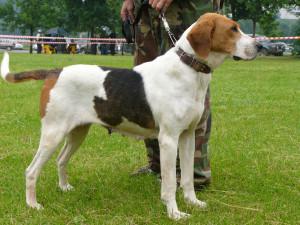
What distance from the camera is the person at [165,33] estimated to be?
4.81m

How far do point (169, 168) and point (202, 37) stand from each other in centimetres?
113

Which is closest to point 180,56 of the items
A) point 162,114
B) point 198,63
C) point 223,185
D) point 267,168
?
point 198,63

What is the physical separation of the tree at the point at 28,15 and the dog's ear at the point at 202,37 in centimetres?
5581

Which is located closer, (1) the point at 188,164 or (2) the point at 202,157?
(1) the point at 188,164

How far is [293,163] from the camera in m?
6.11

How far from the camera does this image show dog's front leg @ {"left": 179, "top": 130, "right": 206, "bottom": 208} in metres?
4.63

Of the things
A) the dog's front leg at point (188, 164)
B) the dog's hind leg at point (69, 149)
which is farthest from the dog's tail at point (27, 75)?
the dog's front leg at point (188, 164)

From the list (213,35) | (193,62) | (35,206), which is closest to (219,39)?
(213,35)

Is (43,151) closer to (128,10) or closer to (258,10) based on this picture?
(128,10)

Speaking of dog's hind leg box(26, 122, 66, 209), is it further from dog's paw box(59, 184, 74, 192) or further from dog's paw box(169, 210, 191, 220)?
dog's paw box(169, 210, 191, 220)

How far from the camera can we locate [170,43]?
4.91 metres

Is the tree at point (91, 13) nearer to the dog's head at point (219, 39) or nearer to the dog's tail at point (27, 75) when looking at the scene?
the dog's tail at point (27, 75)

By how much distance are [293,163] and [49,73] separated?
3.20 m

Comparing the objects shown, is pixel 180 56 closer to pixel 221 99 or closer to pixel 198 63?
pixel 198 63
